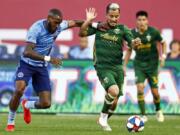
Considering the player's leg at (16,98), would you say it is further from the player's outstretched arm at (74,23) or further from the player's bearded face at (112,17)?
the player's bearded face at (112,17)

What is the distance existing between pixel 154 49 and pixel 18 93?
6128 millimetres

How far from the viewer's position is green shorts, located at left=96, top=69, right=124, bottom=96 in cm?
1712

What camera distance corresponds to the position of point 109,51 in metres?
17.4

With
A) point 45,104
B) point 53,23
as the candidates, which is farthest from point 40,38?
point 45,104

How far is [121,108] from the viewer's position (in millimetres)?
24344

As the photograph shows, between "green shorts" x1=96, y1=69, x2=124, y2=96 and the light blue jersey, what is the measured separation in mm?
1360

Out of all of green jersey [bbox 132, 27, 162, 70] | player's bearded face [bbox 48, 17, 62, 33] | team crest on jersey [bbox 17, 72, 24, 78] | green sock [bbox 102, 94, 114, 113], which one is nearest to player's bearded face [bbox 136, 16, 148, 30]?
green jersey [bbox 132, 27, 162, 70]

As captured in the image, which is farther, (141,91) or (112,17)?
(141,91)

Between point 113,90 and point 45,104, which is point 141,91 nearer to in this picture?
point 113,90

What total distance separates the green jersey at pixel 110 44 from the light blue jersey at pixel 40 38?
3.23ft

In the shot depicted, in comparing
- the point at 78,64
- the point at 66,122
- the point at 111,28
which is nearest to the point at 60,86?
the point at 78,64

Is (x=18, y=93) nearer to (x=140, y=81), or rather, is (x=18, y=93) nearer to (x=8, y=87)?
(x=140, y=81)

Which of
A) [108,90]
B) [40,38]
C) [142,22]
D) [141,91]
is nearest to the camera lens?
[40,38]

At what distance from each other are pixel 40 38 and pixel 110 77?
1.84 m
